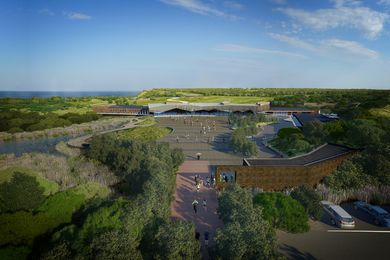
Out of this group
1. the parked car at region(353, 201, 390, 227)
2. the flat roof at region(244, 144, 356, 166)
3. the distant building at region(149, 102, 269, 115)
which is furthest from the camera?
the distant building at region(149, 102, 269, 115)

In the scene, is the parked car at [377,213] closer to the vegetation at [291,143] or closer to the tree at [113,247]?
the vegetation at [291,143]

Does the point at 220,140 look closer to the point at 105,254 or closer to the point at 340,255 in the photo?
the point at 340,255

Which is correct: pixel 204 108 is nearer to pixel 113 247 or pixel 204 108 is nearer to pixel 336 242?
pixel 336 242

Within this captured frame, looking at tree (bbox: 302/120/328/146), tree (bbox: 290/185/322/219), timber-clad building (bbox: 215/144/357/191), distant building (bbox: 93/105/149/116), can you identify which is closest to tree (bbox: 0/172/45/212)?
timber-clad building (bbox: 215/144/357/191)

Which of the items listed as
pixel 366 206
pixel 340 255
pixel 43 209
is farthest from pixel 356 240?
pixel 43 209

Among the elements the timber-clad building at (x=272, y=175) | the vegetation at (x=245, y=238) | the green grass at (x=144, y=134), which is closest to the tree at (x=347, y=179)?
the timber-clad building at (x=272, y=175)

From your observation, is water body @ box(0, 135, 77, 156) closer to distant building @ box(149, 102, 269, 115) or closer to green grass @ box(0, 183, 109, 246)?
green grass @ box(0, 183, 109, 246)

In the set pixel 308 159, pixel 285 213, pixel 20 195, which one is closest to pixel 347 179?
pixel 308 159
